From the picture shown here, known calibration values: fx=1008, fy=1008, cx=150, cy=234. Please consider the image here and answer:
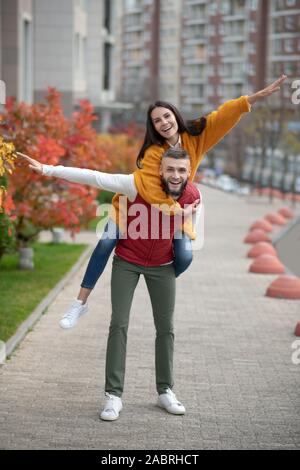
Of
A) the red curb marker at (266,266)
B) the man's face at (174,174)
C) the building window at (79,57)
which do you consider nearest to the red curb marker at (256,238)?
the red curb marker at (266,266)

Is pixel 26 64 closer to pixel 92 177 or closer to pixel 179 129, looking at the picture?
pixel 179 129

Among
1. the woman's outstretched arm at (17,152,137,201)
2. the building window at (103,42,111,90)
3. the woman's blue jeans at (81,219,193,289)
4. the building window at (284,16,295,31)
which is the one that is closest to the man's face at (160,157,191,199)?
the woman's outstretched arm at (17,152,137,201)

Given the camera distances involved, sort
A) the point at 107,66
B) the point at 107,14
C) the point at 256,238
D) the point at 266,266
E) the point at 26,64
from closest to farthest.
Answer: the point at 266,266 < the point at 256,238 < the point at 26,64 < the point at 107,14 < the point at 107,66

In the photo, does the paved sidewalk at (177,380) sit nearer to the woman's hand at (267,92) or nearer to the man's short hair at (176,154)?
the man's short hair at (176,154)

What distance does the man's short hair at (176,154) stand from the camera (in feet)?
20.5

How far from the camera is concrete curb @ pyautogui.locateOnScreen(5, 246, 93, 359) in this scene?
29.0 ft

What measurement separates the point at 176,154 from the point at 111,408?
1695mm

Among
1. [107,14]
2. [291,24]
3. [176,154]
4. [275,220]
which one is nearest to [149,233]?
[176,154]

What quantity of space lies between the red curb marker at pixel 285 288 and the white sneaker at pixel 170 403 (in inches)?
228

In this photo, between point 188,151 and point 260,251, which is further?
point 260,251

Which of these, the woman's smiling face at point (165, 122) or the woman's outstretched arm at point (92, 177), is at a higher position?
the woman's smiling face at point (165, 122)

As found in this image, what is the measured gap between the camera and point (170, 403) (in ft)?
22.2
